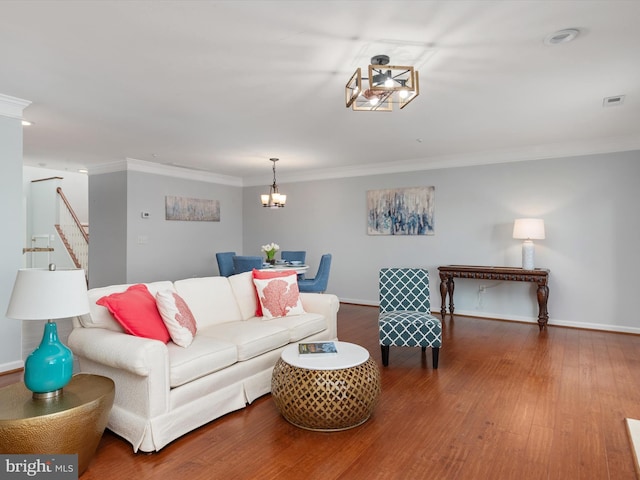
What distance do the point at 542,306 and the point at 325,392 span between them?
3.89 meters

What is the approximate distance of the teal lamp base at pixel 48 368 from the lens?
6.02ft

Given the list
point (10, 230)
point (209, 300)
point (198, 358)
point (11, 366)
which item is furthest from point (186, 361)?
point (10, 230)

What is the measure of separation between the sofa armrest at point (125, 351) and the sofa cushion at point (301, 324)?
118cm

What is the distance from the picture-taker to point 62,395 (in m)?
1.92

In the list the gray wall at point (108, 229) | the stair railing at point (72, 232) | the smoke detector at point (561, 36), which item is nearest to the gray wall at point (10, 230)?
the gray wall at point (108, 229)

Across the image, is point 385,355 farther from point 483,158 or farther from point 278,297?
point 483,158

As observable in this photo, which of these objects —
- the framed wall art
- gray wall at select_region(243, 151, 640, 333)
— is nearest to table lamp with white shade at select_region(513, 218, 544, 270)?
gray wall at select_region(243, 151, 640, 333)

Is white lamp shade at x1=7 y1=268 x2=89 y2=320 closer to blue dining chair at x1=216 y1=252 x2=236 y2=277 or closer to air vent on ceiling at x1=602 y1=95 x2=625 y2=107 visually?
blue dining chair at x1=216 y1=252 x2=236 y2=277

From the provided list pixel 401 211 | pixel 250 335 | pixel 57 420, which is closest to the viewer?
pixel 57 420

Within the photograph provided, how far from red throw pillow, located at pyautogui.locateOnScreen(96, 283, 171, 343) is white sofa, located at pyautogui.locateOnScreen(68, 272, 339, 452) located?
90 mm

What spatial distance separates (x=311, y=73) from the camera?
9.42 feet

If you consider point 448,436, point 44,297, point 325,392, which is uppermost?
point 44,297

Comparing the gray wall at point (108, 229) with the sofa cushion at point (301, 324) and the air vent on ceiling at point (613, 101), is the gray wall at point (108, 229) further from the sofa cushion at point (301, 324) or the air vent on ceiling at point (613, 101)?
the air vent on ceiling at point (613, 101)

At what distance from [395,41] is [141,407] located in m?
2.64
